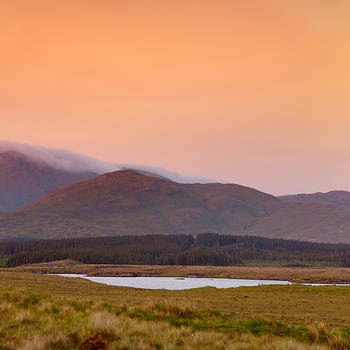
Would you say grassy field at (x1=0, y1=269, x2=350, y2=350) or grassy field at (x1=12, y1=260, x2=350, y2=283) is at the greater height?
grassy field at (x1=0, y1=269, x2=350, y2=350)

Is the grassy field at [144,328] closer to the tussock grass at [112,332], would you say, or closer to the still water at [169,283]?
the tussock grass at [112,332]

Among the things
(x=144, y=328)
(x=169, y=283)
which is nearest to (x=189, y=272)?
(x=169, y=283)

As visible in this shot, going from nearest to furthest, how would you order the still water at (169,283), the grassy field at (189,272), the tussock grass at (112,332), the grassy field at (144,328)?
the tussock grass at (112,332) < the grassy field at (144,328) < the still water at (169,283) < the grassy field at (189,272)

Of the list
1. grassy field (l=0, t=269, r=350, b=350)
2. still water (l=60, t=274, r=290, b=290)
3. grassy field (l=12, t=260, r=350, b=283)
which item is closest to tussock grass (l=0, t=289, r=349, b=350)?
grassy field (l=0, t=269, r=350, b=350)

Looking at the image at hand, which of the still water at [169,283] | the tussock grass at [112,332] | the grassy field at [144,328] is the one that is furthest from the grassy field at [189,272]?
the tussock grass at [112,332]

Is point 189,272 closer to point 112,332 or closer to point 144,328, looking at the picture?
point 144,328

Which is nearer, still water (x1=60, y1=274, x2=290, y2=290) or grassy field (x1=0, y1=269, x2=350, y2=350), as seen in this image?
grassy field (x1=0, y1=269, x2=350, y2=350)

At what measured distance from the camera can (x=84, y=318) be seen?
707 inches

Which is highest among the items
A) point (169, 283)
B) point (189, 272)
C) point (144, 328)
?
point (144, 328)

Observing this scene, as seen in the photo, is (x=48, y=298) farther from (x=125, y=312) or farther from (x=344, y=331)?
(x=344, y=331)

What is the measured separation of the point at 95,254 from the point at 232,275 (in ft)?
220

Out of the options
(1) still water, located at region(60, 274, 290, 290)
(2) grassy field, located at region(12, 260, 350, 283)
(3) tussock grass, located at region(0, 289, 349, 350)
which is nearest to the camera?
(3) tussock grass, located at region(0, 289, 349, 350)

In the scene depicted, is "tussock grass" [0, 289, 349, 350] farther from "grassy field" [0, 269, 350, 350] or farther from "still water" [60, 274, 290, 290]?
"still water" [60, 274, 290, 290]

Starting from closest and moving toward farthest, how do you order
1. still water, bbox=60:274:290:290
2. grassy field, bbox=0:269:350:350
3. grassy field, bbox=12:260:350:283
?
grassy field, bbox=0:269:350:350
still water, bbox=60:274:290:290
grassy field, bbox=12:260:350:283
